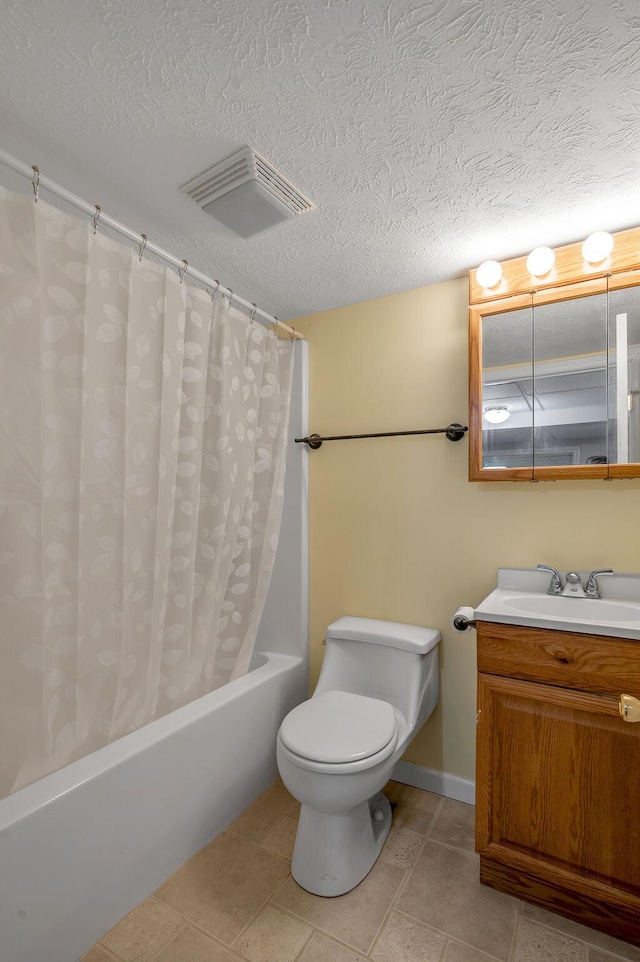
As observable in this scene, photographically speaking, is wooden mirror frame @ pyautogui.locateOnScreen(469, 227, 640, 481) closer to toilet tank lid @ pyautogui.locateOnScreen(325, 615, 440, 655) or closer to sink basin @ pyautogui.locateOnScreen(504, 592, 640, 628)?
sink basin @ pyautogui.locateOnScreen(504, 592, 640, 628)

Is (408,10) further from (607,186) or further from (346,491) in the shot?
(346,491)

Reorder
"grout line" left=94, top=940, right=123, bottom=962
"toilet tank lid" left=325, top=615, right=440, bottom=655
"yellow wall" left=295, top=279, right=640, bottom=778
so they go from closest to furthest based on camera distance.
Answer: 1. "grout line" left=94, top=940, right=123, bottom=962
2. "yellow wall" left=295, top=279, right=640, bottom=778
3. "toilet tank lid" left=325, top=615, right=440, bottom=655

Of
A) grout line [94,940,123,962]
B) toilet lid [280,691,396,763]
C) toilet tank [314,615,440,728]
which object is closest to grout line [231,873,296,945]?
grout line [94,940,123,962]

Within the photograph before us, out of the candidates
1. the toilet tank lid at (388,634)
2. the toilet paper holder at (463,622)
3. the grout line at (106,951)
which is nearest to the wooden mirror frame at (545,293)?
the toilet paper holder at (463,622)

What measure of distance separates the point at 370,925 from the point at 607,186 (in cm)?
227

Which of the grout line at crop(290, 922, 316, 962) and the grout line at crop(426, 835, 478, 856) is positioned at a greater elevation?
the grout line at crop(290, 922, 316, 962)

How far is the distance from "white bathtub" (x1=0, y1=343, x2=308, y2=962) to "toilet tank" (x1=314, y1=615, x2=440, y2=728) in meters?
0.28

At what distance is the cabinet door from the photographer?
1.26m

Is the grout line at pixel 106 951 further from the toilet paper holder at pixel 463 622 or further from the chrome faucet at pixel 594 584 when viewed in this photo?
the chrome faucet at pixel 594 584

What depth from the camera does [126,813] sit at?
1348mm

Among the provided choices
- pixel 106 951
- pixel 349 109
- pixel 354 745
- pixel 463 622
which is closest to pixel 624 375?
pixel 463 622

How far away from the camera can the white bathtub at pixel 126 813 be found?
1119 millimetres

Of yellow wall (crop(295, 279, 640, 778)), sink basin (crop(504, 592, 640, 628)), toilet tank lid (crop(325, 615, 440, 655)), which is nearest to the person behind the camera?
sink basin (crop(504, 592, 640, 628))

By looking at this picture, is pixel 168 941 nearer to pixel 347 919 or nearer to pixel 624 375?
pixel 347 919
